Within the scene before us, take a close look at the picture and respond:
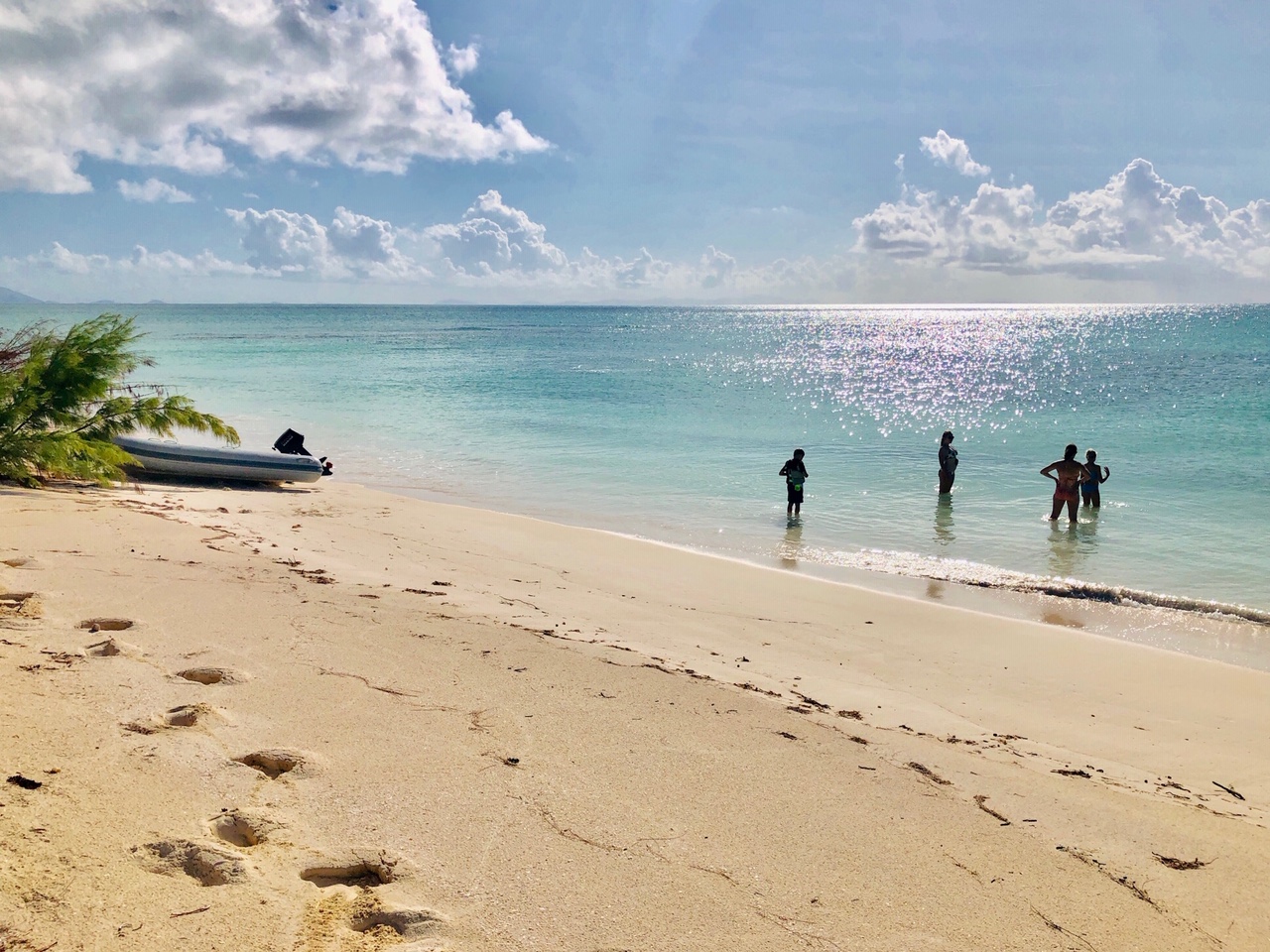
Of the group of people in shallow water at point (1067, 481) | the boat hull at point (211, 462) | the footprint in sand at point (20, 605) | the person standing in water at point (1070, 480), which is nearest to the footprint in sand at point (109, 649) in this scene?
the footprint in sand at point (20, 605)

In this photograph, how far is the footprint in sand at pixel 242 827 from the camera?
2926mm

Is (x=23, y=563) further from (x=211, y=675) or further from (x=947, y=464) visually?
(x=947, y=464)

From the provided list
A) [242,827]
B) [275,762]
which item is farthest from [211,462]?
[242,827]

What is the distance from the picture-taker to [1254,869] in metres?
3.48

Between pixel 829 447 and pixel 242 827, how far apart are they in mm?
20588

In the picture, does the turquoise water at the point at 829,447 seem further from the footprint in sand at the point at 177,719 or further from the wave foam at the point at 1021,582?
the footprint in sand at the point at 177,719

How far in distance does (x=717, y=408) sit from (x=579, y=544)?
2134cm

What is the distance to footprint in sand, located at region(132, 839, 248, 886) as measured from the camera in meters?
2.64

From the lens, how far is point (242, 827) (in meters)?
2.98

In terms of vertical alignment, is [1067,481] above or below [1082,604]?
above

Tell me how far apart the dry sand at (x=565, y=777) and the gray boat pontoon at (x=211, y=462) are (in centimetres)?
575

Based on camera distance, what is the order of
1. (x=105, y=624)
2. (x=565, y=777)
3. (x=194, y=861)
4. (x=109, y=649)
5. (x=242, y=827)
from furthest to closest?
1. (x=105, y=624)
2. (x=109, y=649)
3. (x=565, y=777)
4. (x=242, y=827)
5. (x=194, y=861)

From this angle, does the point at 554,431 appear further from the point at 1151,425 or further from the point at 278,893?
the point at 278,893

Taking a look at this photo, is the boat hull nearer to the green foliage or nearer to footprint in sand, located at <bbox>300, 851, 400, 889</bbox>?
the green foliage
